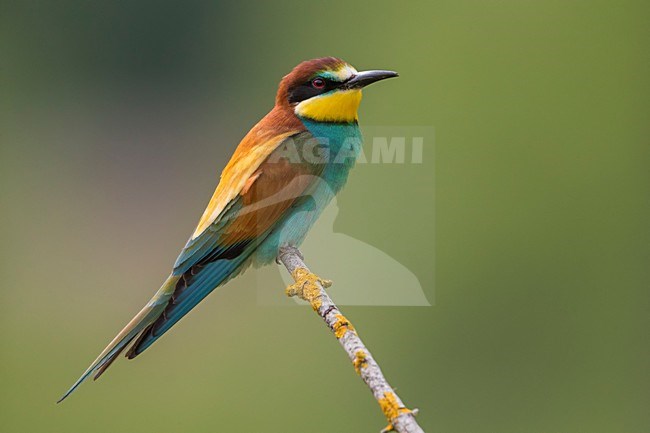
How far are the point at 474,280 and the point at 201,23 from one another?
2123 mm

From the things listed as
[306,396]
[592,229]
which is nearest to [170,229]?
[306,396]

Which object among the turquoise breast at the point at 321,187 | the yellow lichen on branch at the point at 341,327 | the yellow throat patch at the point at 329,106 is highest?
the yellow throat patch at the point at 329,106

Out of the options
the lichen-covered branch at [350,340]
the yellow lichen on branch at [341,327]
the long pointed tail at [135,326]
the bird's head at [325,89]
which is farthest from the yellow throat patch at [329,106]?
the yellow lichen on branch at [341,327]

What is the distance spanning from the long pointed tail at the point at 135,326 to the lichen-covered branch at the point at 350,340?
0.26 meters

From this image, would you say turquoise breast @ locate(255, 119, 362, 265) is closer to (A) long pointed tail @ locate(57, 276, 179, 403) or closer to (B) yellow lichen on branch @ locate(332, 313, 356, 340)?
(A) long pointed tail @ locate(57, 276, 179, 403)

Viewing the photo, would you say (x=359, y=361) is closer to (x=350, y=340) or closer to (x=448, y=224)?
(x=350, y=340)

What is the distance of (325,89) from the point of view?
6.56 ft

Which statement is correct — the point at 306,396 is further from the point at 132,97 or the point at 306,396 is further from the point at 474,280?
the point at 132,97

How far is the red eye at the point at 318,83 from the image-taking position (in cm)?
199

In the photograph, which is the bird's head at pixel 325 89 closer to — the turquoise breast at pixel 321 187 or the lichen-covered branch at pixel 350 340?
the turquoise breast at pixel 321 187

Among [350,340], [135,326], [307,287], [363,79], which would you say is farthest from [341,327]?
[363,79]

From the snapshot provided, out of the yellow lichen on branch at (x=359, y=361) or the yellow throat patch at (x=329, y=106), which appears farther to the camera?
the yellow throat patch at (x=329, y=106)

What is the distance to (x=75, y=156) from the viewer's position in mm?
4258

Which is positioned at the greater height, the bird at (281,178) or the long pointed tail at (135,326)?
the bird at (281,178)
